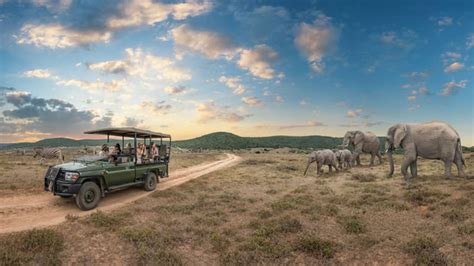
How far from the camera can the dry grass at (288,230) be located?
8.62 m

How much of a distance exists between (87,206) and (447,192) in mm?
16734

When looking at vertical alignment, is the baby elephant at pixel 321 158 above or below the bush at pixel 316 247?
above

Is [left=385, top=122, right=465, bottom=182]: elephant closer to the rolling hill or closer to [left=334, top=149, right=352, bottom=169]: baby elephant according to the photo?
[left=334, top=149, right=352, bottom=169]: baby elephant

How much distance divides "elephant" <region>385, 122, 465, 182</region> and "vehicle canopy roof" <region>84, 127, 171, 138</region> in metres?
15.5

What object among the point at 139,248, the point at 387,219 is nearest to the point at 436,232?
the point at 387,219

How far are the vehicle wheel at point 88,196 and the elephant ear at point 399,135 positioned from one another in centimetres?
1776

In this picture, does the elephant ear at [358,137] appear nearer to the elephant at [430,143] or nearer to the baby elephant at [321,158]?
the baby elephant at [321,158]

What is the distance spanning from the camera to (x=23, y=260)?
25.5ft

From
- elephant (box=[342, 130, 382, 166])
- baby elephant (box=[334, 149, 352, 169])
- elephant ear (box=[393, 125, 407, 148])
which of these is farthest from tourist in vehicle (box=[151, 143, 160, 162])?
elephant (box=[342, 130, 382, 166])

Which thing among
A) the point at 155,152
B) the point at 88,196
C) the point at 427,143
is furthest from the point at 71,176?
the point at 427,143

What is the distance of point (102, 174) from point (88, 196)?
3.79 ft

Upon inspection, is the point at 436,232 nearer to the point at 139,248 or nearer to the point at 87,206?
the point at 139,248

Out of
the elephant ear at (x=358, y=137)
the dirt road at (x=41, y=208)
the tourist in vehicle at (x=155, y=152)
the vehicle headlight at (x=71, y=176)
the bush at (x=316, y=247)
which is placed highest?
the elephant ear at (x=358, y=137)

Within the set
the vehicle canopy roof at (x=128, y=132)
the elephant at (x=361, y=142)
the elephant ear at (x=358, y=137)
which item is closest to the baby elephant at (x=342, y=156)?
the elephant at (x=361, y=142)
